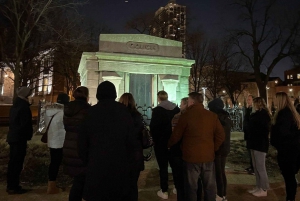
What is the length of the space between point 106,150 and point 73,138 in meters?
1.12

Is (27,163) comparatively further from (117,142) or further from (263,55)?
(263,55)

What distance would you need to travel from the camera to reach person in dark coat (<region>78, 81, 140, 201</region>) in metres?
2.55

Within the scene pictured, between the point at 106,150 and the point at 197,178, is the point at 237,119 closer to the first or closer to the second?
the point at 197,178

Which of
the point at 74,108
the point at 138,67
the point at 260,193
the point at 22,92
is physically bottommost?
the point at 260,193

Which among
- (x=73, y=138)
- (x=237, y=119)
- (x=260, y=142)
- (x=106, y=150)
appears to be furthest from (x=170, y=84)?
(x=106, y=150)

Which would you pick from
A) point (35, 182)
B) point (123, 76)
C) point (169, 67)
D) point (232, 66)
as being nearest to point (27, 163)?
point (35, 182)

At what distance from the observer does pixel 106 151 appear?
8.41 feet

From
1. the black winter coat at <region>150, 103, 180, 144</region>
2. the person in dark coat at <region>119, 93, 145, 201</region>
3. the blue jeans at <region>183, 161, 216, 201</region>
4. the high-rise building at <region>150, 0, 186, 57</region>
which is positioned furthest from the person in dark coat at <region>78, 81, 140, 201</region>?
the high-rise building at <region>150, 0, 186, 57</region>

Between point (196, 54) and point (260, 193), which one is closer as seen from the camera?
point (260, 193)

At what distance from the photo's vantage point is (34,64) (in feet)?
75.2

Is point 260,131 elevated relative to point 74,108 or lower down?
lower down

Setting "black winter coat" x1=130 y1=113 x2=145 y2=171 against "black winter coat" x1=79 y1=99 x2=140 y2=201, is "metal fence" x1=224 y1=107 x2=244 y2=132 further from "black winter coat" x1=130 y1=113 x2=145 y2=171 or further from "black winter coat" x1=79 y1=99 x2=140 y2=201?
"black winter coat" x1=79 y1=99 x2=140 y2=201

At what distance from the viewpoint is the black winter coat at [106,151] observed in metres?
2.55

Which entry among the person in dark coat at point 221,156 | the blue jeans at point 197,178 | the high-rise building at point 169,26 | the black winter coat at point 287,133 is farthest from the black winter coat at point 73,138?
the high-rise building at point 169,26
